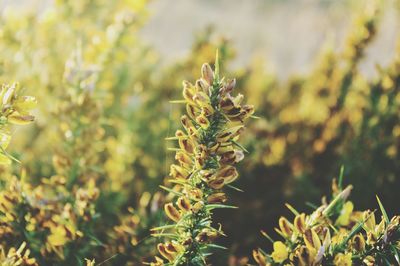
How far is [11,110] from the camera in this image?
0.74m

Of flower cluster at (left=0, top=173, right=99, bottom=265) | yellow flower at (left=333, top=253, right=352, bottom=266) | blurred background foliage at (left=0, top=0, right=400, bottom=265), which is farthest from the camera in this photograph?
blurred background foliage at (left=0, top=0, right=400, bottom=265)

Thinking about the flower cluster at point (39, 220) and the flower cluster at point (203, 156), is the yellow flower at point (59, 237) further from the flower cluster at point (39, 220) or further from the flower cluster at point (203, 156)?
the flower cluster at point (203, 156)

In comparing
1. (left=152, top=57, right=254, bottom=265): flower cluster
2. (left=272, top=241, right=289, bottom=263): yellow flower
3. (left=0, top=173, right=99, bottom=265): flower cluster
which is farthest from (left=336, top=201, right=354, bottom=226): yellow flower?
(left=0, top=173, right=99, bottom=265): flower cluster

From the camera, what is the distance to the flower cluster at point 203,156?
71cm

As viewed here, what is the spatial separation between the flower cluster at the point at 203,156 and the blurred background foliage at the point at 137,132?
288mm

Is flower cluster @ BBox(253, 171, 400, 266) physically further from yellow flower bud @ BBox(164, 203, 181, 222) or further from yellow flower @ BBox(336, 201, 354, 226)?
yellow flower bud @ BBox(164, 203, 181, 222)

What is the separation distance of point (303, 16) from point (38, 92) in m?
7.47

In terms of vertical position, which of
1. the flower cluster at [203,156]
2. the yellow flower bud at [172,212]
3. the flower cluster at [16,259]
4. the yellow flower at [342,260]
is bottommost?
the flower cluster at [16,259]

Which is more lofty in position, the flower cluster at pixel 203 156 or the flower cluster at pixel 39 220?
the flower cluster at pixel 203 156

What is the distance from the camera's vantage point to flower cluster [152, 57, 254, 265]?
28.1 inches

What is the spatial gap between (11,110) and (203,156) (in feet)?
1.11

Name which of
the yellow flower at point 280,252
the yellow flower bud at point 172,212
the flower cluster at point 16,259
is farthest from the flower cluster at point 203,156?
the flower cluster at point 16,259

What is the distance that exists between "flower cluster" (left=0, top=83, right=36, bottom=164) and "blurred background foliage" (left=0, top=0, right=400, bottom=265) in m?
0.26

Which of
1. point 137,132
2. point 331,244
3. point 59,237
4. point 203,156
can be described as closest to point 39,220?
point 59,237
